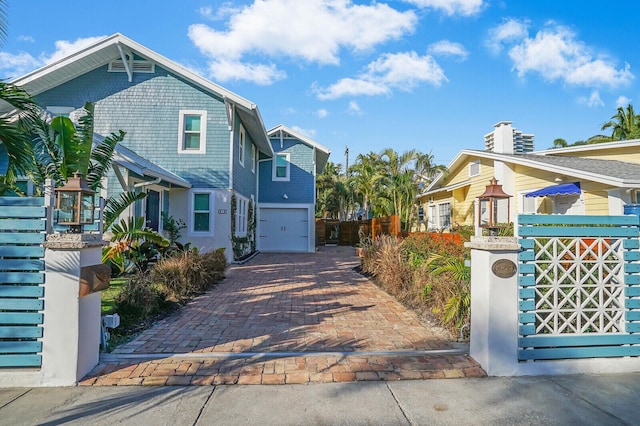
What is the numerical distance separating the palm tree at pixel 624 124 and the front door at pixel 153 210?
98.6 feet

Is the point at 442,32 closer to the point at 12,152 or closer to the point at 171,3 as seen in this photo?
the point at 171,3

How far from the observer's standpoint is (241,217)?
14.6 metres

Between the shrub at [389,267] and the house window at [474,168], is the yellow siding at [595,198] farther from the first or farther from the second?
the shrub at [389,267]

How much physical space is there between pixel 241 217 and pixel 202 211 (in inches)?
101

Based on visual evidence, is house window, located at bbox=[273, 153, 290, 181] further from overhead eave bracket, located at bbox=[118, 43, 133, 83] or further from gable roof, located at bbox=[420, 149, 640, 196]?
gable roof, located at bbox=[420, 149, 640, 196]

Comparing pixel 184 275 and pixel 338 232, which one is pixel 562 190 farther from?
pixel 338 232

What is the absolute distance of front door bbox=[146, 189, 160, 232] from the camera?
11.0 meters

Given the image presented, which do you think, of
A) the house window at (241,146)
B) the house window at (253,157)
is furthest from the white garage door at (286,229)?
the house window at (241,146)

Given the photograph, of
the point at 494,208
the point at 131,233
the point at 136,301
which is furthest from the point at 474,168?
the point at 136,301

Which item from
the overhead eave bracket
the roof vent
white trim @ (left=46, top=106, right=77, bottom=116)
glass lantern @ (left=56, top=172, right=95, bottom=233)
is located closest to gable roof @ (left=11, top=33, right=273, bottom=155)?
the overhead eave bracket

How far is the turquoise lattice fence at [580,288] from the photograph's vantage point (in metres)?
3.68

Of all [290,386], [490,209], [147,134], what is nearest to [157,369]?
[290,386]

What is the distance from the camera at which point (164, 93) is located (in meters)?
12.1

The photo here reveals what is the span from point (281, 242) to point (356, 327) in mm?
13520
